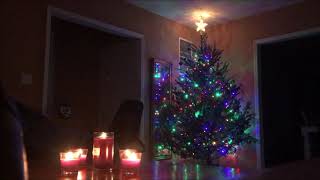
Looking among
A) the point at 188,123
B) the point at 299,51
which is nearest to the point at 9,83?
the point at 188,123

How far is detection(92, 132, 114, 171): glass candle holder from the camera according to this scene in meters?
1.06

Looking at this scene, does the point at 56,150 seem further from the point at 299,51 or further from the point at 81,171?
the point at 299,51

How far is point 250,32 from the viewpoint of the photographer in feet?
14.9

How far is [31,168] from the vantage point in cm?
122

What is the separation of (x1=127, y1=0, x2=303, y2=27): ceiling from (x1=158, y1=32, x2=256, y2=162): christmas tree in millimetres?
640

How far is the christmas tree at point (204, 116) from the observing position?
145 inches

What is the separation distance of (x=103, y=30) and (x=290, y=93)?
4221 millimetres

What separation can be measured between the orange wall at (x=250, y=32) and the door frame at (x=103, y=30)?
1.44m

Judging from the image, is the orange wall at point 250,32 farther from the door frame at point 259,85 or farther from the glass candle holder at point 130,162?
Result: the glass candle holder at point 130,162

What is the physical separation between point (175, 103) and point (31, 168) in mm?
2880

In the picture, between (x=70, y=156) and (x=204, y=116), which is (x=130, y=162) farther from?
(x=204, y=116)

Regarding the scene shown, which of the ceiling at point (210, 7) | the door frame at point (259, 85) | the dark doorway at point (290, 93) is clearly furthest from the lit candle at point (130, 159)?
the dark doorway at point (290, 93)

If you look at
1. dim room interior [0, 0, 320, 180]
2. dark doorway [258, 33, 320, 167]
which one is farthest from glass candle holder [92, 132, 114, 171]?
dark doorway [258, 33, 320, 167]

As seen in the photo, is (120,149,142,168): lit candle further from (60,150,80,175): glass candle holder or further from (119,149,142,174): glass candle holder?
(60,150,80,175): glass candle holder
